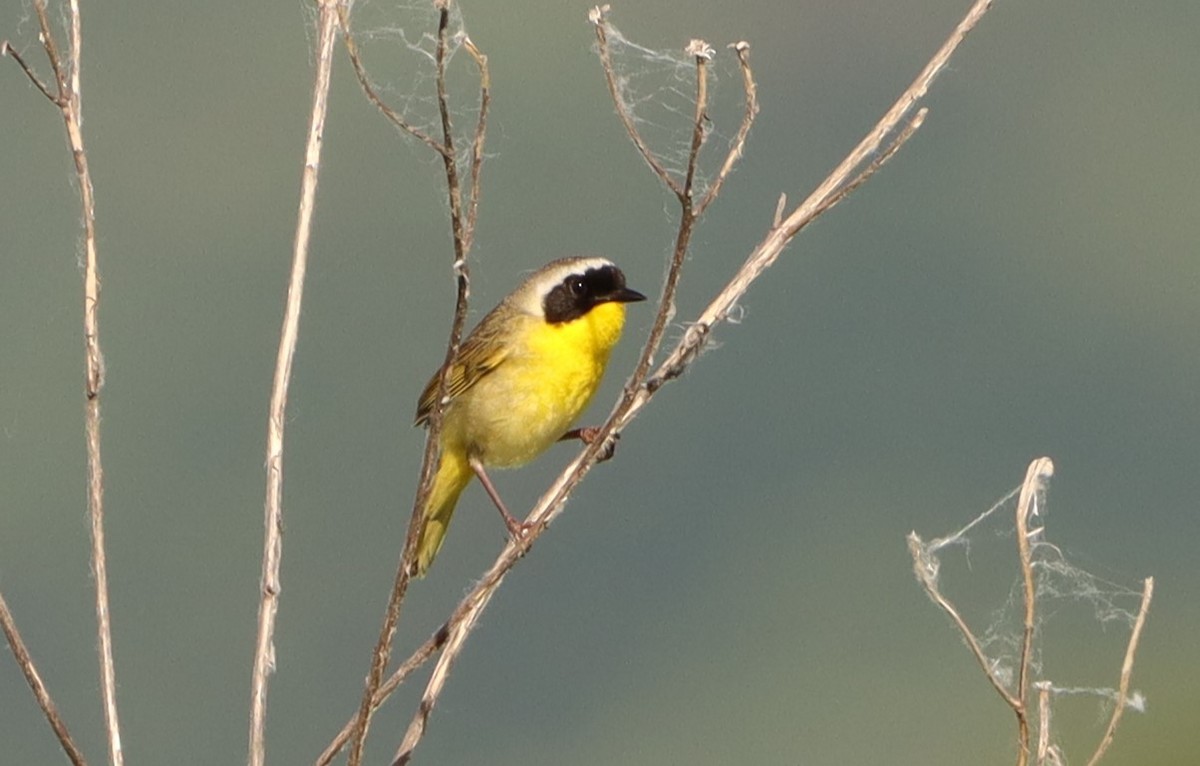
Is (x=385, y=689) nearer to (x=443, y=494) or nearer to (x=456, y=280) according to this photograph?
(x=456, y=280)

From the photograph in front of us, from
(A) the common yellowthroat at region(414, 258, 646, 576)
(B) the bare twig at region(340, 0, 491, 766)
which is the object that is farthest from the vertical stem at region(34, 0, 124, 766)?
(A) the common yellowthroat at region(414, 258, 646, 576)

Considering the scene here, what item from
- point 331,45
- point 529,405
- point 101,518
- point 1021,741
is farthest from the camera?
point 529,405

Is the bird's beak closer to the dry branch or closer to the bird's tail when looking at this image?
the bird's tail

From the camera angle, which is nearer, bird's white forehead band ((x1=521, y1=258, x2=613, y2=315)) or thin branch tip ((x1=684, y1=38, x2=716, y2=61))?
thin branch tip ((x1=684, y1=38, x2=716, y2=61))

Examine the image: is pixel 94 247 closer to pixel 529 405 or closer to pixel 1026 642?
pixel 1026 642

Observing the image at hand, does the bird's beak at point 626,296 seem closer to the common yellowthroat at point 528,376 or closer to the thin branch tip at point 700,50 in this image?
the common yellowthroat at point 528,376

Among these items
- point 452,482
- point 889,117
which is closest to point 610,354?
point 452,482

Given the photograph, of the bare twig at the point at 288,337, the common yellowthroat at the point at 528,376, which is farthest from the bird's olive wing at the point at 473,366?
the bare twig at the point at 288,337
